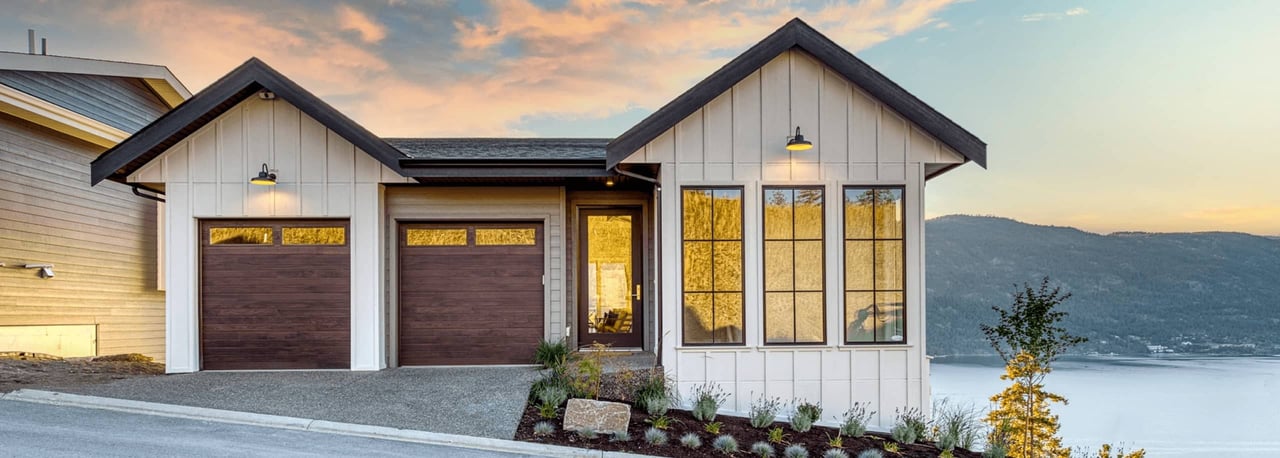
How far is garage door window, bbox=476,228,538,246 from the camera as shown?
30.1 ft

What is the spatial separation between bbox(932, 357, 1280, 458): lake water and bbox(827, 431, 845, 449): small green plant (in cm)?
624

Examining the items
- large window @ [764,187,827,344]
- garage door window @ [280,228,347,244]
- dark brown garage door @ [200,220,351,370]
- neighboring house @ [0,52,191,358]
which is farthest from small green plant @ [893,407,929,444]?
neighboring house @ [0,52,191,358]

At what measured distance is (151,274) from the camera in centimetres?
1237

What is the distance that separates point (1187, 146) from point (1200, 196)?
2.04m

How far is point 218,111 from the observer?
8117mm

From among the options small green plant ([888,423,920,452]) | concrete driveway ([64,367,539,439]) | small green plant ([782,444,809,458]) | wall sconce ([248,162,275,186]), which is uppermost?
wall sconce ([248,162,275,186])

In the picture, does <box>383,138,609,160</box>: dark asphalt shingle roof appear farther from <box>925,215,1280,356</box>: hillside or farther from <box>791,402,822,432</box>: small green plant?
<box>925,215,1280,356</box>: hillside

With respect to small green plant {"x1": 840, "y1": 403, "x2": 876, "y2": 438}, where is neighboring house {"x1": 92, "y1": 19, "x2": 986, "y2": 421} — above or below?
above

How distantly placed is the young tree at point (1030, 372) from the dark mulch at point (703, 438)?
2.34ft

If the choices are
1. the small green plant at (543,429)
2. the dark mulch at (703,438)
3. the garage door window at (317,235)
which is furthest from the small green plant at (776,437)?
the garage door window at (317,235)

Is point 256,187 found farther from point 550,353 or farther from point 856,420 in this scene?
point 856,420

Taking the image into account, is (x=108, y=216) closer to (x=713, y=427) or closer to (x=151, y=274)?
(x=151, y=274)

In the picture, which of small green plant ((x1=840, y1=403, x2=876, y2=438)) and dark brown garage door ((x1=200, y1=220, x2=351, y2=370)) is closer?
small green plant ((x1=840, y1=403, x2=876, y2=438))

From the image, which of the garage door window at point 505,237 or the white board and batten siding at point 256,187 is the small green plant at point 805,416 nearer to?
the garage door window at point 505,237
